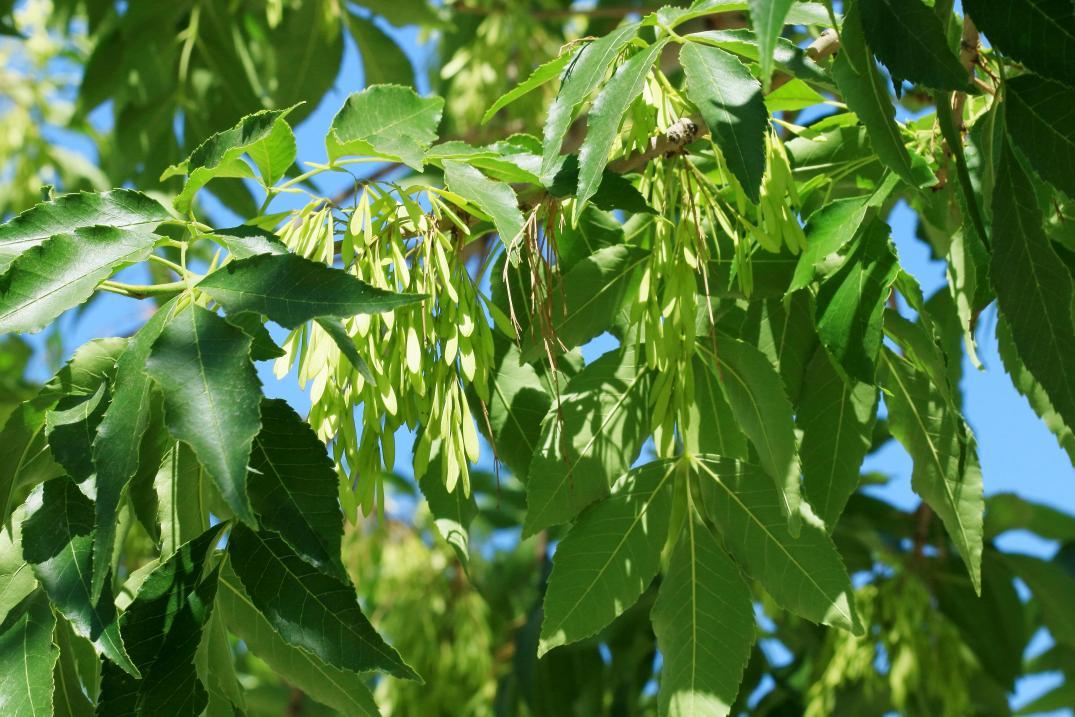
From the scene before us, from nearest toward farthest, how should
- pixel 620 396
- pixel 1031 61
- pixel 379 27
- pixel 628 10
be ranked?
pixel 1031 61 → pixel 620 396 → pixel 379 27 → pixel 628 10

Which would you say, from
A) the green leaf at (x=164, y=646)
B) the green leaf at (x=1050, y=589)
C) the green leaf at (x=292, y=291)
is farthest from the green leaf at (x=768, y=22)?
the green leaf at (x=1050, y=589)

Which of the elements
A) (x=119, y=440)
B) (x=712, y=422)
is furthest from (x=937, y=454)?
(x=119, y=440)

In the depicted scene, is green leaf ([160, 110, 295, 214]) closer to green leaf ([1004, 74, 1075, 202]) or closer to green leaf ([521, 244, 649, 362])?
green leaf ([521, 244, 649, 362])

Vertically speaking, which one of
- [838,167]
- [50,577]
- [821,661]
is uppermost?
[838,167]

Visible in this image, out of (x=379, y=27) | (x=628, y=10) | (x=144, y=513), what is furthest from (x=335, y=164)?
(x=628, y=10)

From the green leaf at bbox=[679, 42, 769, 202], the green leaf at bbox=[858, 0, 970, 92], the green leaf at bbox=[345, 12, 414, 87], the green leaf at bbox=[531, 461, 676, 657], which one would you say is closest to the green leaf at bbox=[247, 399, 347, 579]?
the green leaf at bbox=[531, 461, 676, 657]

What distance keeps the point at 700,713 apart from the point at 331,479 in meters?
0.33

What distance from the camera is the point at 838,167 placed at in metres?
1.12

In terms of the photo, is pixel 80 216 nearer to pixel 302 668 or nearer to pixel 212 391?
pixel 212 391

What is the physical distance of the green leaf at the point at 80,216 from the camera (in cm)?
87

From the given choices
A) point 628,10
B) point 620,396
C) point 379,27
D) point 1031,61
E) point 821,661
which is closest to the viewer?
point 1031,61

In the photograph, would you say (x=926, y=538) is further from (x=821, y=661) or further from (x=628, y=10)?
(x=628, y=10)

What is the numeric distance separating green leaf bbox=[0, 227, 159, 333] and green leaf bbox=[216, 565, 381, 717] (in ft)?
1.00

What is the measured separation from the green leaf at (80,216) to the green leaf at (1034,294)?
22.3 inches
